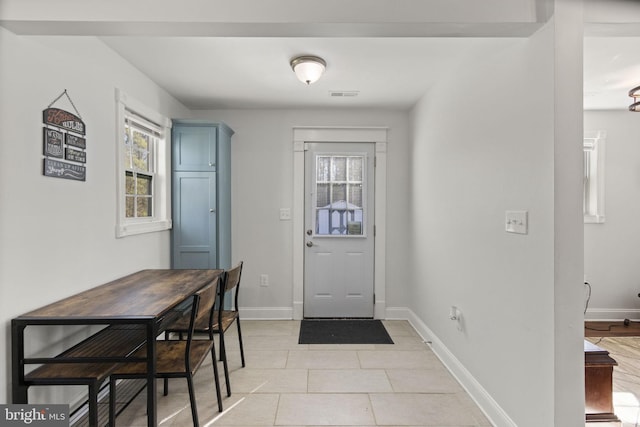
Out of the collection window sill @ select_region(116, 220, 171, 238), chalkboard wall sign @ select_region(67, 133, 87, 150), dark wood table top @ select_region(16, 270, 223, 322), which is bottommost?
dark wood table top @ select_region(16, 270, 223, 322)

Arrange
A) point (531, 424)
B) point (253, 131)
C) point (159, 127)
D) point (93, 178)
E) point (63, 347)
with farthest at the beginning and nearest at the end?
1. point (253, 131)
2. point (159, 127)
3. point (93, 178)
4. point (63, 347)
5. point (531, 424)

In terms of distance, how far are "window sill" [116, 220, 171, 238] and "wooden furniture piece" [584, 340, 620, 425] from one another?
299 cm

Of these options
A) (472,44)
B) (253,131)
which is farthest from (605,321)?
(253,131)

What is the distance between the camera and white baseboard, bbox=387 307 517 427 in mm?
1900

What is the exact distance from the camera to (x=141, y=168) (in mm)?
2891

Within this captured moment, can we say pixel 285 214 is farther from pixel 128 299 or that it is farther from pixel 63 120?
pixel 63 120

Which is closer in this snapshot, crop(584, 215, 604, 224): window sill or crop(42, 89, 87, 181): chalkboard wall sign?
crop(42, 89, 87, 181): chalkboard wall sign

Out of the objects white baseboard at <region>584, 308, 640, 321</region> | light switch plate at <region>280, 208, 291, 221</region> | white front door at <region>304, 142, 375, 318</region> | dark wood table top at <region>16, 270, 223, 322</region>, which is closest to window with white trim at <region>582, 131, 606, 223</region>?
white baseboard at <region>584, 308, 640, 321</region>

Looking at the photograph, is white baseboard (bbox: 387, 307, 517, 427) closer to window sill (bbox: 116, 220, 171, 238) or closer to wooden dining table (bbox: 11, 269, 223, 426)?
wooden dining table (bbox: 11, 269, 223, 426)

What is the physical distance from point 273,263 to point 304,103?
1.81 meters

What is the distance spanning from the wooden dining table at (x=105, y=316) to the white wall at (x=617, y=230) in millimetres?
4208

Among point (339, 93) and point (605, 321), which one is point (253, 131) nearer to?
point (339, 93)

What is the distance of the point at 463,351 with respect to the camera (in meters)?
2.37

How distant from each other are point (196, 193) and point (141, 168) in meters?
0.54
